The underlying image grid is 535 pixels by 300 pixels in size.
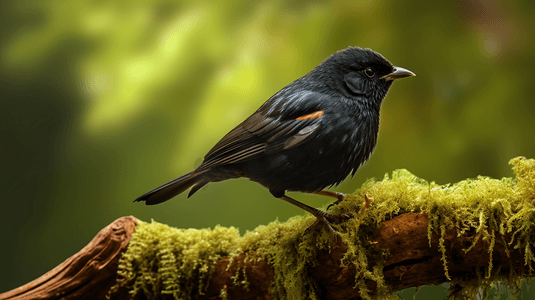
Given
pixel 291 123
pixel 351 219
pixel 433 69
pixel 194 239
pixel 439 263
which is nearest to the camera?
pixel 439 263

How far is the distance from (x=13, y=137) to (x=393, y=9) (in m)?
3.76

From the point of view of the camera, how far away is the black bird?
2031mm

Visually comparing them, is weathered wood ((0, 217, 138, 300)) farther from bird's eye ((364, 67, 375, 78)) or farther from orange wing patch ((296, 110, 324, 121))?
bird's eye ((364, 67, 375, 78))

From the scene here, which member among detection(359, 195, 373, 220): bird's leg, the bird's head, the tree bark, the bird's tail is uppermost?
the bird's head

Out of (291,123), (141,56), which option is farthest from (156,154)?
(291,123)

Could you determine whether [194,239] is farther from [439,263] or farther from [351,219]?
[439,263]

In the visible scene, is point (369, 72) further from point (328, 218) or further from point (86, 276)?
point (86, 276)

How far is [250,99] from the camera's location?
3.38 metres

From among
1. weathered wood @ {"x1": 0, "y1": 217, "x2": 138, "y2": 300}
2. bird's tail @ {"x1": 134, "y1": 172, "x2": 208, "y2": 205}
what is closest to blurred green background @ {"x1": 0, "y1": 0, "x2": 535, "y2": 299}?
bird's tail @ {"x1": 134, "y1": 172, "x2": 208, "y2": 205}

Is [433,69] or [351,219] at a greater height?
[433,69]

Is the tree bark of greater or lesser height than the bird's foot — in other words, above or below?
below

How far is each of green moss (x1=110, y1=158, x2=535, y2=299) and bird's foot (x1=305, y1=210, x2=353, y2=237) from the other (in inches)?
1.5

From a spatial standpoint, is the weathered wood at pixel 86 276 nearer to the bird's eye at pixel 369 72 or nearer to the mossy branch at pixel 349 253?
the mossy branch at pixel 349 253

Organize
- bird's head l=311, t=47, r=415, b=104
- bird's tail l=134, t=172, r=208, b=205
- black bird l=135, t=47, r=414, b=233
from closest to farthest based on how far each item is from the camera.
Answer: black bird l=135, t=47, r=414, b=233 → bird's head l=311, t=47, r=415, b=104 → bird's tail l=134, t=172, r=208, b=205
